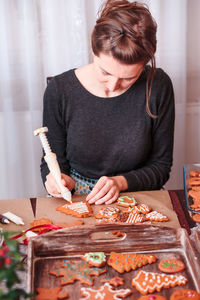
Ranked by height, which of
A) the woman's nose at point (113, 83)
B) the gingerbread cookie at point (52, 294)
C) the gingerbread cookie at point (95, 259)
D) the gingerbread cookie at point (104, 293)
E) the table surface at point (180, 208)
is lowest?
the table surface at point (180, 208)

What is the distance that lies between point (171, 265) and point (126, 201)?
0.40m

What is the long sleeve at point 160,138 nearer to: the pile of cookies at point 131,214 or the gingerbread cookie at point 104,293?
the pile of cookies at point 131,214

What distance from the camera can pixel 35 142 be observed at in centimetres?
214

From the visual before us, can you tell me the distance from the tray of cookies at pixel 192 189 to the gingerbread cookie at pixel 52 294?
0.45 metres

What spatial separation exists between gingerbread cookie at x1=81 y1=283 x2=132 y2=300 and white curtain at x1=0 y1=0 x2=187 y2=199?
139 centimetres

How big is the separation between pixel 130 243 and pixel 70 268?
16 centimetres

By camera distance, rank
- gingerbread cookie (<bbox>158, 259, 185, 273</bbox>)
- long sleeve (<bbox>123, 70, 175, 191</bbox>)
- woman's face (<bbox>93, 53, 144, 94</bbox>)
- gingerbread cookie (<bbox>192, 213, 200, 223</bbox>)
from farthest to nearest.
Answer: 1. long sleeve (<bbox>123, 70, 175, 191</bbox>)
2. woman's face (<bbox>93, 53, 144, 94</bbox>)
3. gingerbread cookie (<bbox>192, 213, 200, 223</bbox>)
4. gingerbread cookie (<bbox>158, 259, 185, 273</bbox>)

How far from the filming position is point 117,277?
0.86m

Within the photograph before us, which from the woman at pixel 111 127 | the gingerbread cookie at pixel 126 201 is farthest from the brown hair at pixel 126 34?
the gingerbread cookie at pixel 126 201

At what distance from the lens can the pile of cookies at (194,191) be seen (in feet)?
3.72

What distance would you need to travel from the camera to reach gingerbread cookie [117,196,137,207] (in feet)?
4.08

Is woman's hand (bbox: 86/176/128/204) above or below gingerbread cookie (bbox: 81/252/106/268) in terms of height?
below

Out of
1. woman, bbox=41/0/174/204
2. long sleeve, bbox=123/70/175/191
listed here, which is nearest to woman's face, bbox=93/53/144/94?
woman, bbox=41/0/174/204

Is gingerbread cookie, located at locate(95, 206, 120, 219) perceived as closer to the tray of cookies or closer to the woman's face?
the tray of cookies
